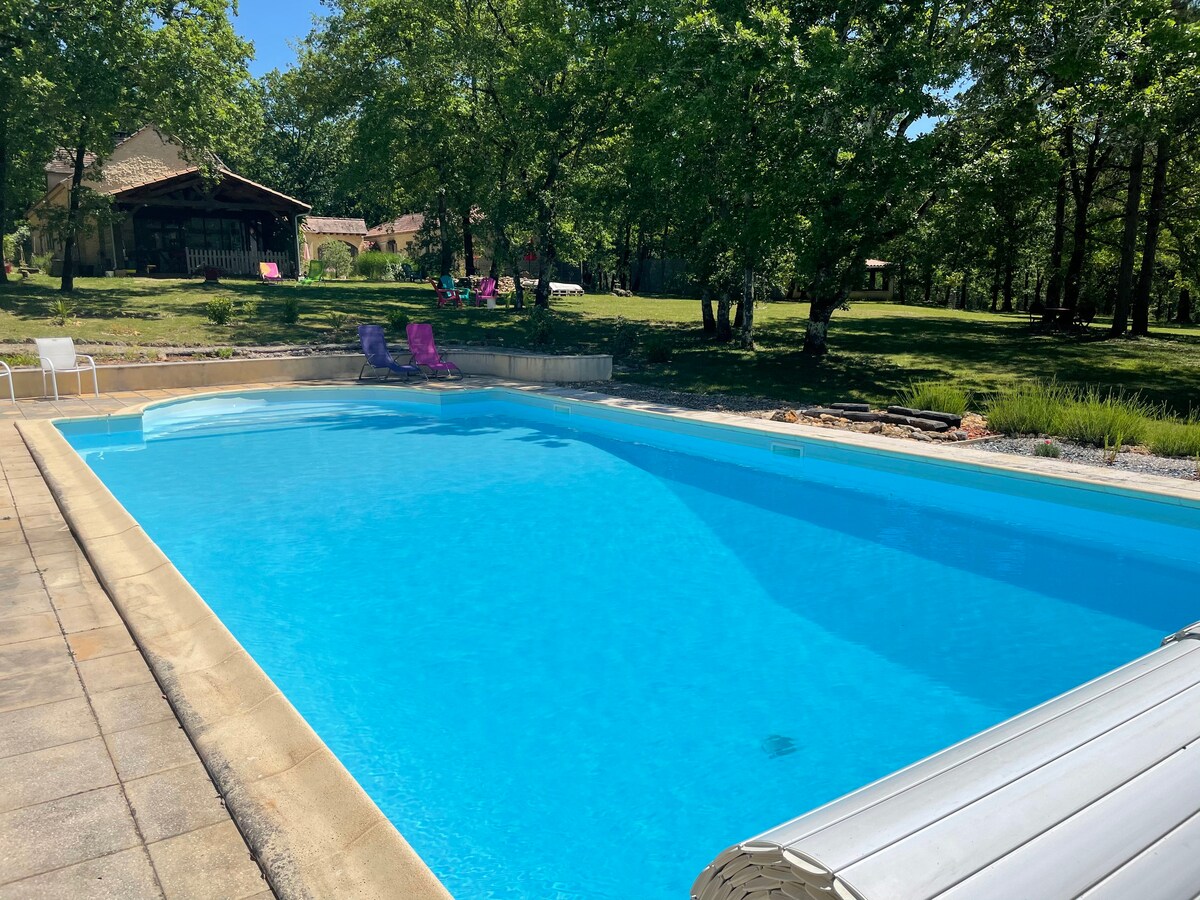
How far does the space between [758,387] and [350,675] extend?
34.8 ft

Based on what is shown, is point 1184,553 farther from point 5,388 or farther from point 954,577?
point 5,388

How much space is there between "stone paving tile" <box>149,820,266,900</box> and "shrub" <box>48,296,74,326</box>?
57.9ft

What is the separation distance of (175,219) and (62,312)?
17436mm

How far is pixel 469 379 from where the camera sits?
601 inches

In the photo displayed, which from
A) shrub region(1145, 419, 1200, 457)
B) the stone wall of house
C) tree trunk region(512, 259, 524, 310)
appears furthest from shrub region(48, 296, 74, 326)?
shrub region(1145, 419, 1200, 457)

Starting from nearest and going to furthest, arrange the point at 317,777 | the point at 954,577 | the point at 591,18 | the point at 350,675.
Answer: the point at 317,777 < the point at 350,675 < the point at 954,577 < the point at 591,18

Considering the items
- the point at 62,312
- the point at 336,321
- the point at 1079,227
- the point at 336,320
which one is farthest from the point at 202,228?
the point at 1079,227

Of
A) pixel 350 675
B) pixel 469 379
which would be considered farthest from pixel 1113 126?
pixel 350 675

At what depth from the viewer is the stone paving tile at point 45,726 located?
10.2 feet

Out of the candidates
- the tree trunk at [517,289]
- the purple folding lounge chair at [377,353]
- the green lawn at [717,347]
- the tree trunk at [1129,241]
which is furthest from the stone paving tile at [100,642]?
the tree trunk at [1129,241]

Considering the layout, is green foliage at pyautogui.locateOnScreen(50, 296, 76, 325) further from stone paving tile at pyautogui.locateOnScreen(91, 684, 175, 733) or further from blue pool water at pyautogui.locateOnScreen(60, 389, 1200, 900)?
stone paving tile at pyautogui.locateOnScreen(91, 684, 175, 733)

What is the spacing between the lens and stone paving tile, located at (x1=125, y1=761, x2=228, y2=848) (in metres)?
2.65

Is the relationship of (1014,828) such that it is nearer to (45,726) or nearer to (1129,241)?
(45,726)

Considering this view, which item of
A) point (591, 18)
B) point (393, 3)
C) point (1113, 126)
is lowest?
point (1113, 126)
